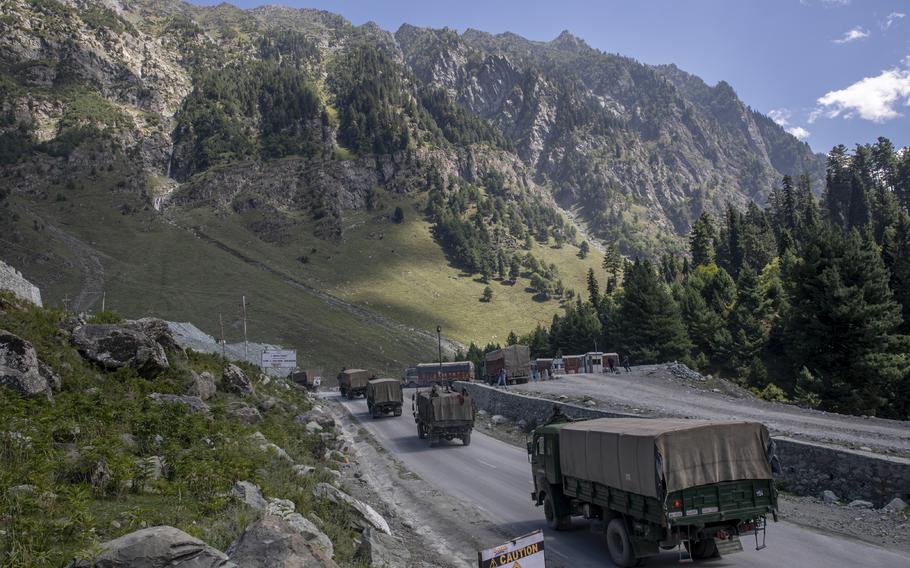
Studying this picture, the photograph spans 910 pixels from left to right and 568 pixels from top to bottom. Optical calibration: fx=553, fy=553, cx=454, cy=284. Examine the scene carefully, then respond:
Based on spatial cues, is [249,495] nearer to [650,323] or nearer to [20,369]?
[20,369]

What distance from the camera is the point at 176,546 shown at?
6824 mm

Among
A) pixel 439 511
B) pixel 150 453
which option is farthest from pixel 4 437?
pixel 439 511

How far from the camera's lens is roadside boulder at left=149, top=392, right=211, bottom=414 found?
1834cm

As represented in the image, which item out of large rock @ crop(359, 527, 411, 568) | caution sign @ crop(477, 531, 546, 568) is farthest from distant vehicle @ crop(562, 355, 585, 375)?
caution sign @ crop(477, 531, 546, 568)

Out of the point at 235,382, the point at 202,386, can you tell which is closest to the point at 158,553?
the point at 202,386

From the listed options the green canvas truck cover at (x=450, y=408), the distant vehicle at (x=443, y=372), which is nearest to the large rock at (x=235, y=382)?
the green canvas truck cover at (x=450, y=408)

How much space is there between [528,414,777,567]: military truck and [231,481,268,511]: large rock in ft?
24.0

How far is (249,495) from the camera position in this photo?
36.7 feet

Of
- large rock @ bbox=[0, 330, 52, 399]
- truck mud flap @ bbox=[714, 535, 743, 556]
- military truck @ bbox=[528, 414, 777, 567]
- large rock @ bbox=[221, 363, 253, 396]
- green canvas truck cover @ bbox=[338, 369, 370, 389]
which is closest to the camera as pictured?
military truck @ bbox=[528, 414, 777, 567]

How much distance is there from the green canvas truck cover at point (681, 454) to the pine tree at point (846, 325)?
119ft

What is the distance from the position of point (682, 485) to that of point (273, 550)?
751 centimetres

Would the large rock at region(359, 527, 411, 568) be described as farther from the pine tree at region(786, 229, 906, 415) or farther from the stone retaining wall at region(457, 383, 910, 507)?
the pine tree at region(786, 229, 906, 415)

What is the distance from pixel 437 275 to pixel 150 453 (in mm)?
165396

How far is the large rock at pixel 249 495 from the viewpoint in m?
10.8
